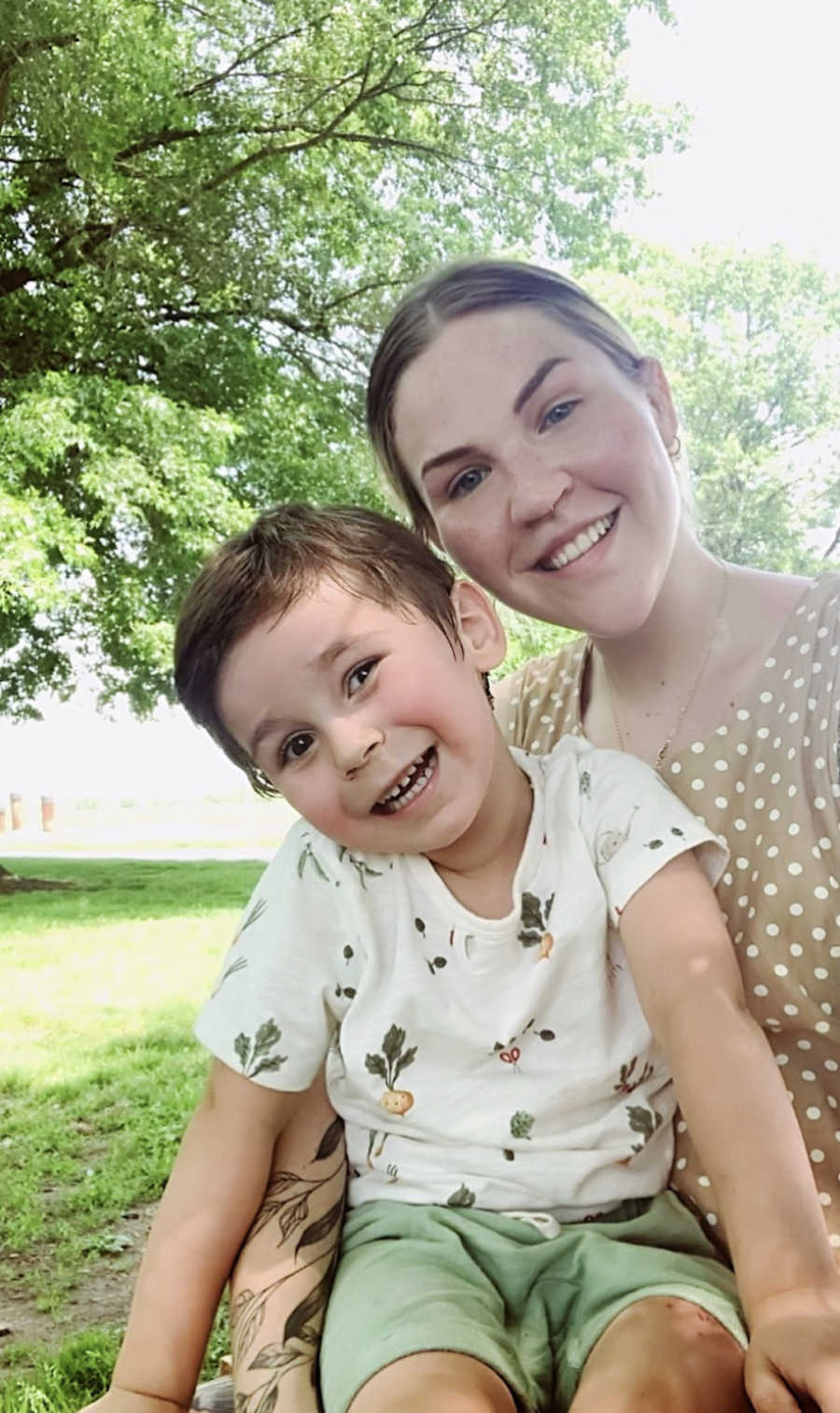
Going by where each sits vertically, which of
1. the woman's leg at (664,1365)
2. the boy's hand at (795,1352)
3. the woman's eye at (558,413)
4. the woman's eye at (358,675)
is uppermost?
the woman's eye at (558,413)

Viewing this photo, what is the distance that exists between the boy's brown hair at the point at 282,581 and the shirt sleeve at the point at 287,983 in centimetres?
10

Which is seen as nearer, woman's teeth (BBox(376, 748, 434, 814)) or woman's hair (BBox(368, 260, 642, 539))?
woman's teeth (BBox(376, 748, 434, 814))

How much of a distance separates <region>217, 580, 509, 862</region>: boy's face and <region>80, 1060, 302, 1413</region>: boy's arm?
219mm

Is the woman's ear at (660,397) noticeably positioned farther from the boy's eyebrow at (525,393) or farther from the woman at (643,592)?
the boy's eyebrow at (525,393)

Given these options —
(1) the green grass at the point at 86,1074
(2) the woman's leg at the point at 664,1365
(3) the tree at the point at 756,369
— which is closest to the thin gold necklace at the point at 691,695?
(2) the woman's leg at the point at 664,1365

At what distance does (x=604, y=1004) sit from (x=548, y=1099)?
8cm

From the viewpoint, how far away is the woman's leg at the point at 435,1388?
0.72 metres

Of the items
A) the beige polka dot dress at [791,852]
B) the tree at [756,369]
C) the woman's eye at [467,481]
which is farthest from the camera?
the tree at [756,369]

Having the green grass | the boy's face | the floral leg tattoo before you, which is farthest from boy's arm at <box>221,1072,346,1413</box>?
the green grass

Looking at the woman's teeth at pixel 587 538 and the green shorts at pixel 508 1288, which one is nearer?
the green shorts at pixel 508 1288

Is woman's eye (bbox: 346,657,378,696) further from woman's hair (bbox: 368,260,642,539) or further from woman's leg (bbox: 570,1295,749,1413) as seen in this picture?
woman's leg (bbox: 570,1295,749,1413)

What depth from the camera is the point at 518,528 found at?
3.70 ft

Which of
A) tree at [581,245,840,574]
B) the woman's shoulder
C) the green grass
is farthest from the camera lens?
tree at [581,245,840,574]

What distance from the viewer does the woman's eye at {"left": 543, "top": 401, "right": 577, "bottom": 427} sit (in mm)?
1117
